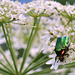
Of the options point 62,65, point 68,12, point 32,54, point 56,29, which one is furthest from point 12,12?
point 32,54

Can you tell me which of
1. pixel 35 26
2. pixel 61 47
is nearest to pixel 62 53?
pixel 61 47

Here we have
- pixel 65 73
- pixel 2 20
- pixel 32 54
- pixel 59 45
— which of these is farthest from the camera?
pixel 32 54

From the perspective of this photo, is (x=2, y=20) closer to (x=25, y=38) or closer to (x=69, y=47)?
(x=69, y=47)

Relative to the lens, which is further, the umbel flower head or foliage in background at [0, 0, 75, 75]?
foliage in background at [0, 0, 75, 75]

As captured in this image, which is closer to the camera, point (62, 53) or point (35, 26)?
point (62, 53)

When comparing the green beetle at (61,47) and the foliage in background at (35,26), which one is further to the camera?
the foliage in background at (35,26)

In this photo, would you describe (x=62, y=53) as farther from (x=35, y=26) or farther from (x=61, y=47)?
(x=35, y=26)

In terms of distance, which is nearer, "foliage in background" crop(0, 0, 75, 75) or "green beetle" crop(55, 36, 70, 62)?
"green beetle" crop(55, 36, 70, 62)

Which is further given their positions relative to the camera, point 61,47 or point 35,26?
point 35,26
